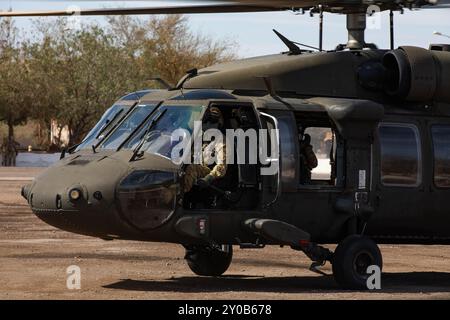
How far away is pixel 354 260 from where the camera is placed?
1220cm

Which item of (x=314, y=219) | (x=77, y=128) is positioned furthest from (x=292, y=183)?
(x=77, y=128)

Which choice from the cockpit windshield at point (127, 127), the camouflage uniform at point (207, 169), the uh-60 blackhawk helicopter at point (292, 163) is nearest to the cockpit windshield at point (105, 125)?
the uh-60 blackhawk helicopter at point (292, 163)

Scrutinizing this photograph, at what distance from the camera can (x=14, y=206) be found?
26828 mm

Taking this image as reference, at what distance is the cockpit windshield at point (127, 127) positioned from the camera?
39.3 ft

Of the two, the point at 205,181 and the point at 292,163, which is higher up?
the point at 292,163

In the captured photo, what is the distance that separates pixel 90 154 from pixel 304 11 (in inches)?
123

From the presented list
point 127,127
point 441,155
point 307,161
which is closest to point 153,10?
point 127,127

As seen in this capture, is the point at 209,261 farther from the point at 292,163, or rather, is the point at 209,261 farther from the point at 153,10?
the point at 153,10

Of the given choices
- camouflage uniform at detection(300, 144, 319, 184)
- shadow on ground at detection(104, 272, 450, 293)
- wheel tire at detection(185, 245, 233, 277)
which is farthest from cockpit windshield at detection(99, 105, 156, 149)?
wheel tire at detection(185, 245, 233, 277)

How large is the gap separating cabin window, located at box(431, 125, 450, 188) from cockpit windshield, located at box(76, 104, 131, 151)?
396 centimetres

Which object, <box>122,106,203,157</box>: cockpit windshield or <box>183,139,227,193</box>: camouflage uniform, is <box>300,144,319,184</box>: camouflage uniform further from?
<box>122,106,203,157</box>: cockpit windshield

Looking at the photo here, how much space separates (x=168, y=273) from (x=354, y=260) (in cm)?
275

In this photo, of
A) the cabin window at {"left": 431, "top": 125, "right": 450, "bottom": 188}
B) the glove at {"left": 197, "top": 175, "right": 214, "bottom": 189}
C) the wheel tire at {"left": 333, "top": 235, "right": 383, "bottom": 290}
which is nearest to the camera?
the glove at {"left": 197, "top": 175, "right": 214, "bottom": 189}

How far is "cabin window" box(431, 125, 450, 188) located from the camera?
519 inches
